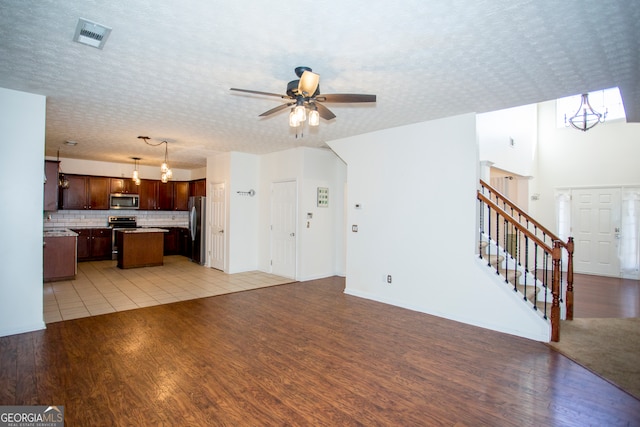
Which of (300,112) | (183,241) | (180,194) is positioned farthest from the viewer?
(180,194)

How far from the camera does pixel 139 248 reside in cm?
745

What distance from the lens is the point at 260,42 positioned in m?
2.43

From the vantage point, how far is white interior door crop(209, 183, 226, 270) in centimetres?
717

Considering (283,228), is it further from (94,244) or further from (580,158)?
(580,158)

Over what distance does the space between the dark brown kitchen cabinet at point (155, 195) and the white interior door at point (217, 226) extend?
112 inches

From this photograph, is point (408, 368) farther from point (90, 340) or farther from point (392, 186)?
point (90, 340)

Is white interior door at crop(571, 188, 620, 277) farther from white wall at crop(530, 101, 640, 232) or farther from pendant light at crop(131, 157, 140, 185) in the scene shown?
pendant light at crop(131, 157, 140, 185)

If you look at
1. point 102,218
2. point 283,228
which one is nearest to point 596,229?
point 283,228

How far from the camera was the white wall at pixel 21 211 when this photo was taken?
3.47 m

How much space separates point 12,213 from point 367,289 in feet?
15.4

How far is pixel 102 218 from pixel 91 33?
25.7 ft

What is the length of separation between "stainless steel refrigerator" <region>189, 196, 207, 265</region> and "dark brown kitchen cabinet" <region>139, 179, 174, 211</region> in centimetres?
Result: 172

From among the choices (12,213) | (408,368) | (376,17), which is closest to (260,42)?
(376,17)

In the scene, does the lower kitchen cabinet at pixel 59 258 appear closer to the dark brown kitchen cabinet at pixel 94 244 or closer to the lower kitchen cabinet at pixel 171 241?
the dark brown kitchen cabinet at pixel 94 244
